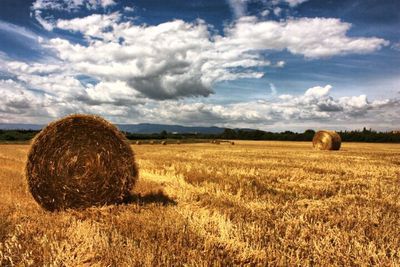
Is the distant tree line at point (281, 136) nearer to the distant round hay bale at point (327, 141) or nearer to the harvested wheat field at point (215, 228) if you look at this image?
the distant round hay bale at point (327, 141)

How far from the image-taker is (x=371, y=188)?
953cm

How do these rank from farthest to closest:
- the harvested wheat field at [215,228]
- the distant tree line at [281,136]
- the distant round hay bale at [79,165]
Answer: the distant tree line at [281,136], the distant round hay bale at [79,165], the harvested wheat field at [215,228]

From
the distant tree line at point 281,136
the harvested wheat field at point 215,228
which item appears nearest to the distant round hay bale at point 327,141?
the harvested wheat field at point 215,228

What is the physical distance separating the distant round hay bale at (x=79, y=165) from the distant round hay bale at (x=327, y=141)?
2318cm

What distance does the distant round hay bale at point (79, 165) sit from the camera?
775cm

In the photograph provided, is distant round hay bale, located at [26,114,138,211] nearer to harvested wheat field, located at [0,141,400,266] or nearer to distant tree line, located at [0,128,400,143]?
harvested wheat field, located at [0,141,400,266]

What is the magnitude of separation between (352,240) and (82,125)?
5762 millimetres

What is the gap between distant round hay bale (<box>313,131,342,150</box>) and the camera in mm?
28609

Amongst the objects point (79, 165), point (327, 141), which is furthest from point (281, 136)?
point (79, 165)

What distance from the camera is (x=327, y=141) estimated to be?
1138 inches

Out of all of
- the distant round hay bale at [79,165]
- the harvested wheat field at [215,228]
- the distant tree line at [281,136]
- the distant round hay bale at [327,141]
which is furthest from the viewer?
the distant tree line at [281,136]

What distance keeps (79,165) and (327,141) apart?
24.1 meters

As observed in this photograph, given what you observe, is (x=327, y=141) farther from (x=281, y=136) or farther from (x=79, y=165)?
(x=281, y=136)

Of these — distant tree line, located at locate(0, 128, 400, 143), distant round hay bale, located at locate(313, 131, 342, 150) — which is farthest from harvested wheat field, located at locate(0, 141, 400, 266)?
distant tree line, located at locate(0, 128, 400, 143)
